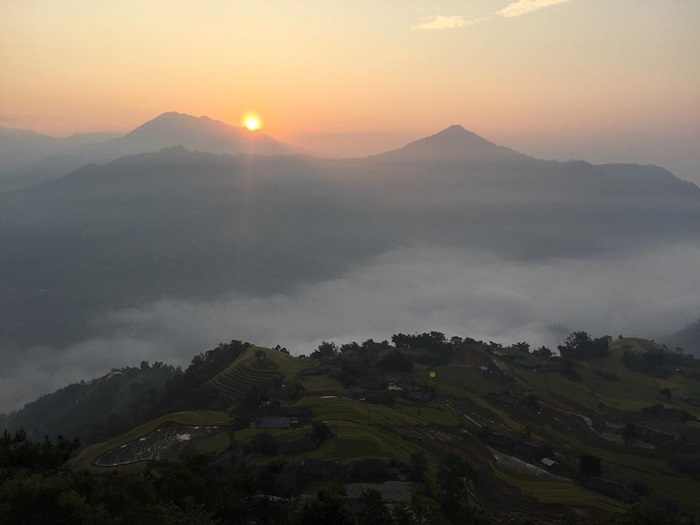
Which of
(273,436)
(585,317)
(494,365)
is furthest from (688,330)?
(273,436)

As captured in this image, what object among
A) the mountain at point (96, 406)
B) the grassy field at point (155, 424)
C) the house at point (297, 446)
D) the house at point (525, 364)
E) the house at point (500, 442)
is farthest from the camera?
the house at point (525, 364)

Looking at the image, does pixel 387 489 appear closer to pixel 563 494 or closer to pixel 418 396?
pixel 563 494

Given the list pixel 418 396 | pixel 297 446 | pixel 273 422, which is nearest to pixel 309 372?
pixel 418 396

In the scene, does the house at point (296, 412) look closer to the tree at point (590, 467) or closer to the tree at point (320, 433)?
the tree at point (320, 433)

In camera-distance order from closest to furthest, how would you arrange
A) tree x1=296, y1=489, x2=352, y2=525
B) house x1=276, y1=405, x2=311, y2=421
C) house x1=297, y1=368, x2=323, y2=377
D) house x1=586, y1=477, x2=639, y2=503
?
tree x1=296, y1=489, x2=352, y2=525 → house x1=586, y1=477, x2=639, y2=503 → house x1=276, y1=405, x2=311, y2=421 → house x1=297, y1=368, x2=323, y2=377

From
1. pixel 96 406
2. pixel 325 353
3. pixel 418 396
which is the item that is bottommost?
pixel 96 406

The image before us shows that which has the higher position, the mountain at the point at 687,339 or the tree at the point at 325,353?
the tree at the point at 325,353

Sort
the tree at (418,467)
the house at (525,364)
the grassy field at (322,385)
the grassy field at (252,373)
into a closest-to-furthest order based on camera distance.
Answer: the tree at (418,467)
the grassy field at (322,385)
the grassy field at (252,373)
the house at (525,364)

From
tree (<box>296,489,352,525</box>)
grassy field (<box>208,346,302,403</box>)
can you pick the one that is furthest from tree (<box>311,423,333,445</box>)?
tree (<box>296,489,352,525</box>)

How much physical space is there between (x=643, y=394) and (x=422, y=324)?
8741cm

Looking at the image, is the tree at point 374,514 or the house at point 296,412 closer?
the tree at point 374,514

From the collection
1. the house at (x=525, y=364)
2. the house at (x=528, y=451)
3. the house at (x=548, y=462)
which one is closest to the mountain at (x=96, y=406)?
the house at (x=528, y=451)

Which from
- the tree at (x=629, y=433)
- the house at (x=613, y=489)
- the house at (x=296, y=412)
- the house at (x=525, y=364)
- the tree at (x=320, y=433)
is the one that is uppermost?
the tree at (x=320, y=433)

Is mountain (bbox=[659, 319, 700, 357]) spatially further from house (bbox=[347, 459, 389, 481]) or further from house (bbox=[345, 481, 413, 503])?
house (bbox=[347, 459, 389, 481])
